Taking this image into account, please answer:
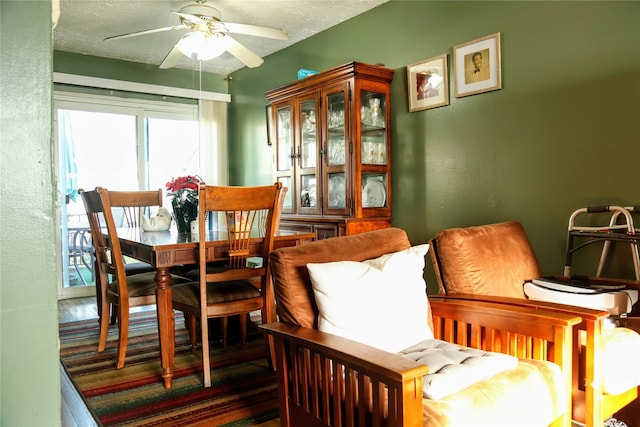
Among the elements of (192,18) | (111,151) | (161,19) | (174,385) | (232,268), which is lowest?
(174,385)

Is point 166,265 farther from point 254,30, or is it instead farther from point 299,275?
point 254,30

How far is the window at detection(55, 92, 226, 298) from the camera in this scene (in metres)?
4.80

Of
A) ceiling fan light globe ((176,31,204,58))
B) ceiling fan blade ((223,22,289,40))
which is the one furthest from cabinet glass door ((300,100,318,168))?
ceiling fan light globe ((176,31,204,58))

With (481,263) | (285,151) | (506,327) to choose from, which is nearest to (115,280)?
(285,151)

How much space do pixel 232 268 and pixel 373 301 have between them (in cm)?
115

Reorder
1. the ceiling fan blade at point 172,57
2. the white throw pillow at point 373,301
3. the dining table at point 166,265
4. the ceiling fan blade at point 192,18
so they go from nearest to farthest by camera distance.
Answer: the white throw pillow at point 373,301 → the dining table at point 166,265 → the ceiling fan blade at point 192,18 → the ceiling fan blade at point 172,57

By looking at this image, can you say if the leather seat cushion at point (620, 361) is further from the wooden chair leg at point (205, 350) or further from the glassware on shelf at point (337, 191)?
the glassware on shelf at point (337, 191)

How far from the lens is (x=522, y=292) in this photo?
7.02 feet

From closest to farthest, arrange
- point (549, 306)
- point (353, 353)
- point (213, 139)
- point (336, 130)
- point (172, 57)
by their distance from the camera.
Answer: point (353, 353), point (549, 306), point (172, 57), point (336, 130), point (213, 139)

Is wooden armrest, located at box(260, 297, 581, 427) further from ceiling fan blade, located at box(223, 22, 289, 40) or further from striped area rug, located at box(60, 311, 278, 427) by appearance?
ceiling fan blade, located at box(223, 22, 289, 40)

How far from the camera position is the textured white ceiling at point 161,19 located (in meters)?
3.59

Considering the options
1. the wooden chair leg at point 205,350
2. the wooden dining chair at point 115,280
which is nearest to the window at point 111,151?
the wooden dining chair at point 115,280

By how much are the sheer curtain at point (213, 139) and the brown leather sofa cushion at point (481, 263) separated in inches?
153

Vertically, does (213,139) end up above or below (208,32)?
below
